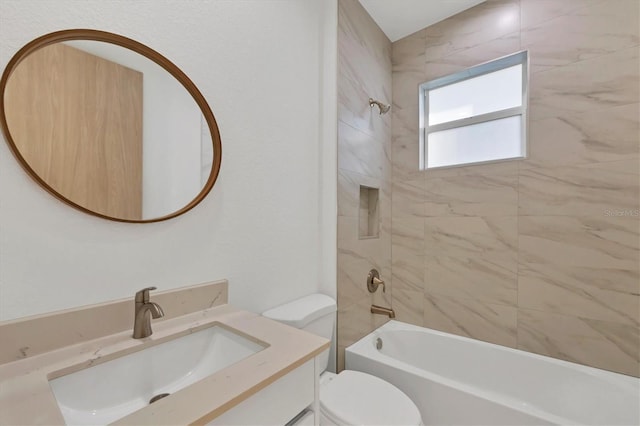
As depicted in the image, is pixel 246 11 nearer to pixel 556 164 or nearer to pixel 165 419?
pixel 165 419

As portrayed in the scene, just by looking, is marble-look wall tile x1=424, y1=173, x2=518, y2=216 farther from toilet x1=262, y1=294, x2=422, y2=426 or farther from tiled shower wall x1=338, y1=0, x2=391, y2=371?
toilet x1=262, y1=294, x2=422, y2=426

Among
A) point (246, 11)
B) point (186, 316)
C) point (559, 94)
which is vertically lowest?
point (186, 316)

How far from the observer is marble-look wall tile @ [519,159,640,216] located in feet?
5.10

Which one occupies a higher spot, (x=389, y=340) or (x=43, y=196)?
(x=43, y=196)

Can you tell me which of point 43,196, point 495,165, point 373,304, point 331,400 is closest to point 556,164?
point 495,165

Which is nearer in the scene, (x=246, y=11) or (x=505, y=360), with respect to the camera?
(x=246, y=11)

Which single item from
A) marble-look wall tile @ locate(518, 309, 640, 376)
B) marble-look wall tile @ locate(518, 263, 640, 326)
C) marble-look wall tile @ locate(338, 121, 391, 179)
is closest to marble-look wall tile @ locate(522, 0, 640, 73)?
marble-look wall tile @ locate(338, 121, 391, 179)

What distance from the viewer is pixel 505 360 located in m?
1.81

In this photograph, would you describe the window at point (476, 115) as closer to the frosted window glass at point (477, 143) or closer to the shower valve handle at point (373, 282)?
the frosted window glass at point (477, 143)

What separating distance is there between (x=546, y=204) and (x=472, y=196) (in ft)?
1.41

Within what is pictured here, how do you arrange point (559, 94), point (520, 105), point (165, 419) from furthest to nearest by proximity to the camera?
point (520, 105), point (559, 94), point (165, 419)

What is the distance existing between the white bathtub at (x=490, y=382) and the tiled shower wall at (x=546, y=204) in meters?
0.14

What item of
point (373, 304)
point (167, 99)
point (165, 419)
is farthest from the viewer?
point (373, 304)

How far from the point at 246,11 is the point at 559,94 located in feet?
6.33
